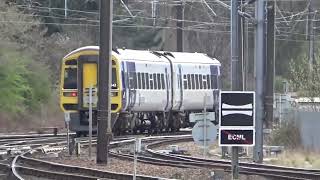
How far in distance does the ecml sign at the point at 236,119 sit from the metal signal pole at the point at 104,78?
248 inches

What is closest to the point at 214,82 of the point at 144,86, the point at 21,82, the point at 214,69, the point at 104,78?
the point at 214,69

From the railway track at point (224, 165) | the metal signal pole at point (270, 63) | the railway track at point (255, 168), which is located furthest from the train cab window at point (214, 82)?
the railway track at point (255, 168)

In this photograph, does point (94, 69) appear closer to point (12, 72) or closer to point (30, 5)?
point (12, 72)

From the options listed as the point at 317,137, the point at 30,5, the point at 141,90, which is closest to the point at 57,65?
the point at 30,5

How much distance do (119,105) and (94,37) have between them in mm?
31370

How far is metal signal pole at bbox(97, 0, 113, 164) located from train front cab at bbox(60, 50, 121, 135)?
950 centimetres

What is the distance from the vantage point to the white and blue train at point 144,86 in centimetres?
3108

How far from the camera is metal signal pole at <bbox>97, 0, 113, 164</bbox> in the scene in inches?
818

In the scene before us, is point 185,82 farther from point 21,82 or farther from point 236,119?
point 236,119

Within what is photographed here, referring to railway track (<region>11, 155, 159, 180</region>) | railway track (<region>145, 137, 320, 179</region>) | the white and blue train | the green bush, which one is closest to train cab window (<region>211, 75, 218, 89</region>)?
the white and blue train

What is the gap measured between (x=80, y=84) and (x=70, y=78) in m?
0.86

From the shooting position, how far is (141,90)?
107ft

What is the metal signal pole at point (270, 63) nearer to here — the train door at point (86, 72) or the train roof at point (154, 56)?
the train roof at point (154, 56)

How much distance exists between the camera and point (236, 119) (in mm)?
14742
